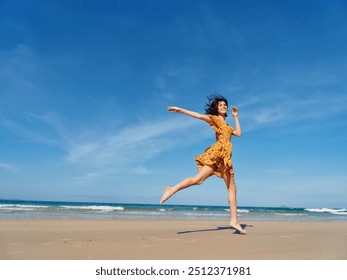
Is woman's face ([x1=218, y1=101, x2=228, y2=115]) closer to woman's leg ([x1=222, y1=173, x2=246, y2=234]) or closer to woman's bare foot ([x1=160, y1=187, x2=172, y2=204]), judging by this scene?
woman's leg ([x1=222, y1=173, x2=246, y2=234])

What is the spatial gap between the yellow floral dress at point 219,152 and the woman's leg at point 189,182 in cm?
10

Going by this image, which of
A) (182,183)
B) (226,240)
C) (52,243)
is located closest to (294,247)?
(226,240)

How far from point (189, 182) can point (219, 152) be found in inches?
31.2

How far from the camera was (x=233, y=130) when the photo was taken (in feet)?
20.4

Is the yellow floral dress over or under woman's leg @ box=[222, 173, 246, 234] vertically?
over

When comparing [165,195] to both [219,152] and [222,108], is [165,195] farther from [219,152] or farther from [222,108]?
[222,108]

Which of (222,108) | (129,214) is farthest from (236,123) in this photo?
(129,214)

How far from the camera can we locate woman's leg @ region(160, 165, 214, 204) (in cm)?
546

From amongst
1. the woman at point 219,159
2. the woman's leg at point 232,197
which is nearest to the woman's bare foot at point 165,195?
the woman at point 219,159

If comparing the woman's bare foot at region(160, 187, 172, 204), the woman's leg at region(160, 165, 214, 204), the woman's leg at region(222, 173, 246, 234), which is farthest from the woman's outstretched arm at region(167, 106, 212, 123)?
the woman's bare foot at region(160, 187, 172, 204)

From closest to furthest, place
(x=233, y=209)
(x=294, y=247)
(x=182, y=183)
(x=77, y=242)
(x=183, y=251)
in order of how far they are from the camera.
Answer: (x=183, y=251) < (x=294, y=247) < (x=77, y=242) < (x=182, y=183) < (x=233, y=209)
